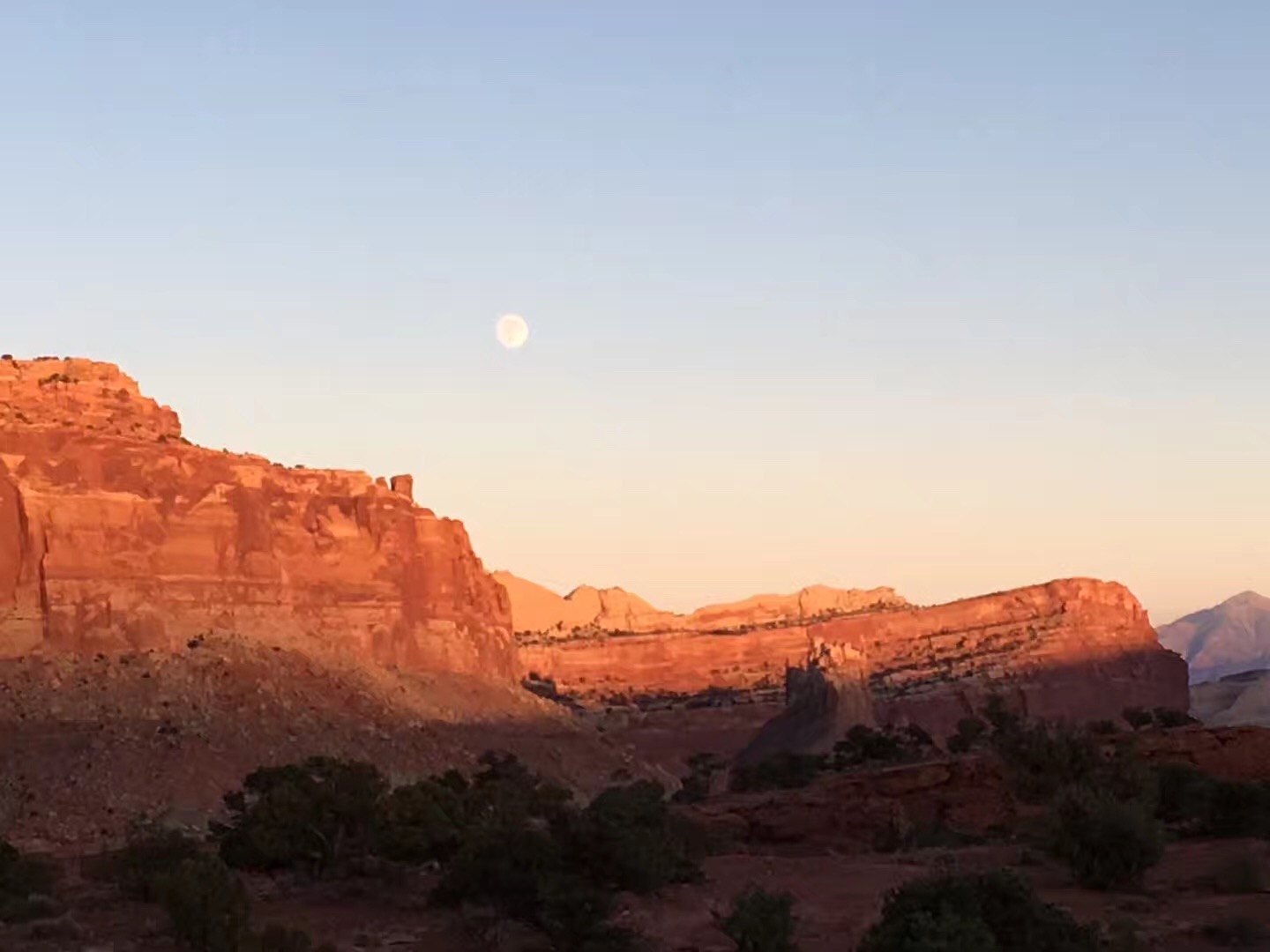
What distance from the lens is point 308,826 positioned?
26266mm

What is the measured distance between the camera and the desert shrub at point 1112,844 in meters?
21.7

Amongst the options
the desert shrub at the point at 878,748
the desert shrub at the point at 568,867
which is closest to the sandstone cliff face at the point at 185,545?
the desert shrub at the point at 878,748

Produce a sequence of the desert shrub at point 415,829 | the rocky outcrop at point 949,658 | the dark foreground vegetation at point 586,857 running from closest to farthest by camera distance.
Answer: the dark foreground vegetation at point 586,857 → the desert shrub at point 415,829 → the rocky outcrop at point 949,658

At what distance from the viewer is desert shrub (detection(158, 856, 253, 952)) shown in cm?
1806

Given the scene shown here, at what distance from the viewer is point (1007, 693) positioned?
96312mm

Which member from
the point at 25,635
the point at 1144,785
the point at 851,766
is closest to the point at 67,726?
the point at 25,635

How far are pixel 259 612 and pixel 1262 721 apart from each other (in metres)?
74.4

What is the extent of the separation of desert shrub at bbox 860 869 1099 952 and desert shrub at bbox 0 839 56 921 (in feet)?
44.4

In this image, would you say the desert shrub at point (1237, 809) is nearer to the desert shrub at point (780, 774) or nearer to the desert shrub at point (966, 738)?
the desert shrub at point (966, 738)

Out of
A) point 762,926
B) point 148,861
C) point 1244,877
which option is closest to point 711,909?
point 762,926

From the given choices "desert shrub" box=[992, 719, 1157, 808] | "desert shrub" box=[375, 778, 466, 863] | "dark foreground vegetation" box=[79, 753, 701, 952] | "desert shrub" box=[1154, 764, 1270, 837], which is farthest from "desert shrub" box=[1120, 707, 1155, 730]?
"desert shrub" box=[375, 778, 466, 863]

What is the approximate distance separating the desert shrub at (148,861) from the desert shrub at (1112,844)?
43.1ft

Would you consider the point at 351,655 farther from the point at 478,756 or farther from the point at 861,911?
the point at 861,911

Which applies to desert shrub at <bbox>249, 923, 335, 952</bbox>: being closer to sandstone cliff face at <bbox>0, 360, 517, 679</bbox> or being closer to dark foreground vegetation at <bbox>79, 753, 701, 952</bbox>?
dark foreground vegetation at <bbox>79, 753, 701, 952</bbox>
